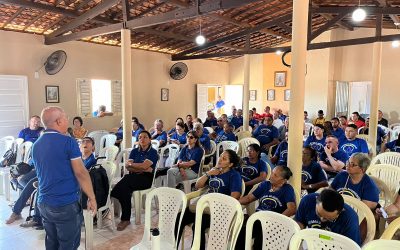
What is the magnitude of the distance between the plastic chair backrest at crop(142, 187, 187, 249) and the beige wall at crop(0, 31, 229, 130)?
5216mm

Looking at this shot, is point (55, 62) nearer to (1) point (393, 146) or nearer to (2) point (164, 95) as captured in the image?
(2) point (164, 95)

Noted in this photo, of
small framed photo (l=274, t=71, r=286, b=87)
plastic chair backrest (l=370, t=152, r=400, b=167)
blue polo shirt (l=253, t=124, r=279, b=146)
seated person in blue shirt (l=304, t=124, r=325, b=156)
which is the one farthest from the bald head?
small framed photo (l=274, t=71, r=286, b=87)

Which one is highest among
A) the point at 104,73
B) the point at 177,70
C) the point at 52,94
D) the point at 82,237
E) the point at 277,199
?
the point at 177,70

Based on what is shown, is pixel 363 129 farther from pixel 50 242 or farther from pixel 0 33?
pixel 0 33

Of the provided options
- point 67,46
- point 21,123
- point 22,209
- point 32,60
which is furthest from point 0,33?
point 22,209

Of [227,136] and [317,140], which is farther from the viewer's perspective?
[227,136]

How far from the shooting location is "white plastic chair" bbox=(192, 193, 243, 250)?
2309 millimetres

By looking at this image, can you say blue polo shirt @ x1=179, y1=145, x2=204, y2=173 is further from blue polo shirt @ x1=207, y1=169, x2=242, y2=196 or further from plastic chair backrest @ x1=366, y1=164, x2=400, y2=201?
plastic chair backrest @ x1=366, y1=164, x2=400, y2=201

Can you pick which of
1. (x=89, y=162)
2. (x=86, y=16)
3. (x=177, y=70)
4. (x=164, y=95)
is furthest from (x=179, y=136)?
(x=177, y=70)

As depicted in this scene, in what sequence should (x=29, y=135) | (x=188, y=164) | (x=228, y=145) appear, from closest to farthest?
1. (x=188, y=164)
2. (x=228, y=145)
3. (x=29, y=135)

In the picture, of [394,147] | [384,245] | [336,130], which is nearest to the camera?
[384,245]

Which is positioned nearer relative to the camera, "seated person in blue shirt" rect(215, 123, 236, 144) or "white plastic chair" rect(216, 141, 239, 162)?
"white plastic chair" rect(216, 141, 239, 162)

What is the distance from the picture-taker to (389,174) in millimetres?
3277

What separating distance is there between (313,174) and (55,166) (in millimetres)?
2555
